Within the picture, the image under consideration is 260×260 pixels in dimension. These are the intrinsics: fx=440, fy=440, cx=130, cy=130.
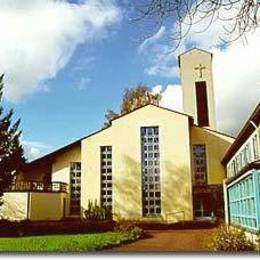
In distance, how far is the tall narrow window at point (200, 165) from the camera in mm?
8805

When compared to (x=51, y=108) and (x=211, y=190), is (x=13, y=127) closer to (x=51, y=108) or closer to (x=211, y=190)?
(x=51, y=108)

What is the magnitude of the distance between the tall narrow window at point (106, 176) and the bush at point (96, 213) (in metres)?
0.15

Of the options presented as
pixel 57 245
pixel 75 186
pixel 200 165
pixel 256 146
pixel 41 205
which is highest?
pixel 256 146

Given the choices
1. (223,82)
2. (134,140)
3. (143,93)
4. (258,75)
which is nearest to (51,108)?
(143,93)

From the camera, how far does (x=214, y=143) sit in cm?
850

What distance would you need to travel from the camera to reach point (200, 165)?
8.84 metres

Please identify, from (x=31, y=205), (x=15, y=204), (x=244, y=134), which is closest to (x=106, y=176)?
(x=31, y=205)

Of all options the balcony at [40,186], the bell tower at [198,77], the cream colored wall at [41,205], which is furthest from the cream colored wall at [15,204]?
the bell tower at [198,77]

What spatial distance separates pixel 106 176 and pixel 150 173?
1157mm

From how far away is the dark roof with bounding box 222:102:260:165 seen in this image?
5.17 meters

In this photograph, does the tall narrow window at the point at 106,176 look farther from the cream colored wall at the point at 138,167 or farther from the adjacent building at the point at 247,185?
the adjacent building at the point at 247,185

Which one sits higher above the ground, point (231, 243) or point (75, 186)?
point (75, 186)

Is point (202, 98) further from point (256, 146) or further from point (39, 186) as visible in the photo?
point (39, 186)

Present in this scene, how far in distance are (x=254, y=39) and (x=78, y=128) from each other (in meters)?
1.90
